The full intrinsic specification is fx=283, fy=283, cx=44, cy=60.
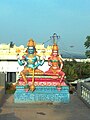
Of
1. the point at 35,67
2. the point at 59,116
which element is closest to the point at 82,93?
the point at 35,67

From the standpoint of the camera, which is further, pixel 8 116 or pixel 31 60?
pixel 31 60

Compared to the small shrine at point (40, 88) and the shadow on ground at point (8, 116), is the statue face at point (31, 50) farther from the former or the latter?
the shadow on ground at point (8, 116)

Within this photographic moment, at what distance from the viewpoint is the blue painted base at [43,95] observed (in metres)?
11.8

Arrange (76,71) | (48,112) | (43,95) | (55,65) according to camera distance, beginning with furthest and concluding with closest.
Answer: (76,71), (55,65), (43,95), (48,112)

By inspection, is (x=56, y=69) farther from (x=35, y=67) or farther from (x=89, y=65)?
(x=89, y=65)

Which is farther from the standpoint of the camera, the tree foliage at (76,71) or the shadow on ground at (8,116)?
the tree foliage at (76,71)

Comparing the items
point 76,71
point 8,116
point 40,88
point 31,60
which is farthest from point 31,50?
point 76,71

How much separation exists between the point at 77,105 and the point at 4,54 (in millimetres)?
15119

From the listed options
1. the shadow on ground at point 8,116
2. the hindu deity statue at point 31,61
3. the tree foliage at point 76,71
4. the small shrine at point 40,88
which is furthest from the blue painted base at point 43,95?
the tree foliage at point 76,71

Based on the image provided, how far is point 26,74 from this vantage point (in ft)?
40.1

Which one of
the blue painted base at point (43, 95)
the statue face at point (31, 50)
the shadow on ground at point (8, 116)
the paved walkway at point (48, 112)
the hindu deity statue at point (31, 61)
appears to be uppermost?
the statue face at point (31, 50)

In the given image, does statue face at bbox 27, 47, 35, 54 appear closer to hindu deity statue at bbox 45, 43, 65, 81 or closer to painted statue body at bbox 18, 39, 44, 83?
painted statue body at bbox 18, 39, 44, 83

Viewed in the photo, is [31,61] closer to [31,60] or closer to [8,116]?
[31,60]

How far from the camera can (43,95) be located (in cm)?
1183
